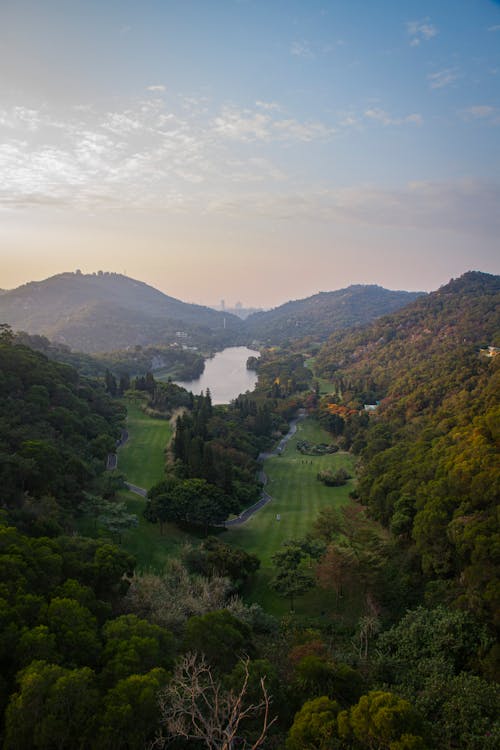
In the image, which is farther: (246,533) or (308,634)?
(246,533)

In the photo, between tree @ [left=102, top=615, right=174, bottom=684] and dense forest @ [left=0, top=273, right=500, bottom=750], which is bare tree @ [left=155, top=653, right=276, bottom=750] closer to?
dense forest @ [left=0, top=273, right=500, bottom=750]

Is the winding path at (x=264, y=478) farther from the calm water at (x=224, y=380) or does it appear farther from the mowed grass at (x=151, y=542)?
the calm water at (x=224, y=380)

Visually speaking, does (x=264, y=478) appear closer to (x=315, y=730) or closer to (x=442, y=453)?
(x=442, y=453)

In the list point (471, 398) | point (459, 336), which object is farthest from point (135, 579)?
point (459, 336)

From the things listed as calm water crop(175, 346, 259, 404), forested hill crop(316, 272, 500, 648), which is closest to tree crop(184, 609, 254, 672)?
forested hill crop(316, 272, 500, 648)

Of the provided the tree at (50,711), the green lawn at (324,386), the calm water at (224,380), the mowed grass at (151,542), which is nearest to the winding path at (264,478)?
the mowed grass at (151,542)

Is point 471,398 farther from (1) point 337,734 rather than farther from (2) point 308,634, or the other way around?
(1) point 337,734

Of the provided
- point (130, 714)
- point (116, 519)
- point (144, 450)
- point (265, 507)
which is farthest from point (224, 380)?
point (130, 714)
